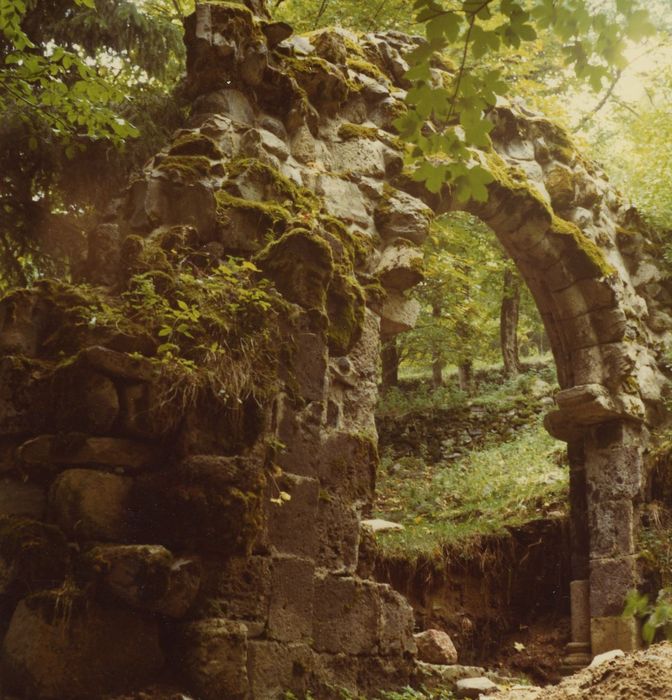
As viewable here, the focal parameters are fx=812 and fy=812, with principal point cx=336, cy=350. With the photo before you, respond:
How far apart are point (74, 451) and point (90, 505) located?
259 mm

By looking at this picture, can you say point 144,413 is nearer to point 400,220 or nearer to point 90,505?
point 90,505

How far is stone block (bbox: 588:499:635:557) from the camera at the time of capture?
7.40 m

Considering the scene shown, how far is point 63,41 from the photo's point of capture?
263 inches

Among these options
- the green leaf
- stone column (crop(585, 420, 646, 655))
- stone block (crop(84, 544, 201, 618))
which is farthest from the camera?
stone column (crop(585, 420, 646, 655))

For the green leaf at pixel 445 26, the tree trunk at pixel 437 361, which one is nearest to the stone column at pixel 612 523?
the green leaf at pixel 445 26

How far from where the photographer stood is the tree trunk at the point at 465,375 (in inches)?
592

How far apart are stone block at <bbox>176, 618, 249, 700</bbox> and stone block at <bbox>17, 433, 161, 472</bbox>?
0.75 metres

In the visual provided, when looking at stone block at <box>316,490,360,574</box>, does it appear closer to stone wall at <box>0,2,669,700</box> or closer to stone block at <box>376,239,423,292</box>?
stone wall at <box>0,2,669,700</box>

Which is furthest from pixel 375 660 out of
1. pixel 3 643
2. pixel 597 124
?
pixel 597 124

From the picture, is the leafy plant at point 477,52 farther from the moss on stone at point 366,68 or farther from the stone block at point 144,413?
the moss on stone at point 366,68

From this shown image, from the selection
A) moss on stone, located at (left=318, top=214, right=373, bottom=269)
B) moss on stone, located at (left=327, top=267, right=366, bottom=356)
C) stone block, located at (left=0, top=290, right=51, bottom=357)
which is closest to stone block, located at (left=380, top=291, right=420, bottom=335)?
moss on stone, located at (left=318, top=214, right=373, bottom=269)

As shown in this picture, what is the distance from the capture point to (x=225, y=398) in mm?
3586

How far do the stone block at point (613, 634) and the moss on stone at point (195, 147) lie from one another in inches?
203

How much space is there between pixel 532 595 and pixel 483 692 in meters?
3.85
